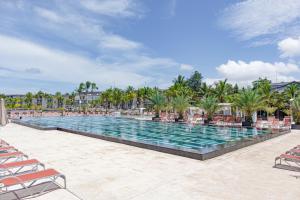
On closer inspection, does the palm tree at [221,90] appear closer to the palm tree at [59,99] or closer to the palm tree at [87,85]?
the palm tree at [87,85]

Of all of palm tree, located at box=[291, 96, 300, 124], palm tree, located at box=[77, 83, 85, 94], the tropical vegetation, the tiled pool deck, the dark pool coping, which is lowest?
the tiled pool deck

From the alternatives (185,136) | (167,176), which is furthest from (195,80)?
(167,176)

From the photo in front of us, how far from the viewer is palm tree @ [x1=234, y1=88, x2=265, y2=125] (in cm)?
1745

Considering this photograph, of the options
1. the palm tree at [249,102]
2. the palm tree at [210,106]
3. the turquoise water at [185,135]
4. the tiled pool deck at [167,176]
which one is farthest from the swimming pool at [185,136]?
the palm tree at [210,106]

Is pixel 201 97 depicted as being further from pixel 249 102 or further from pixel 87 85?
pixel 87 85

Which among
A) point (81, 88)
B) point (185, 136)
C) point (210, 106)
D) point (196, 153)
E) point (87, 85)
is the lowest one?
point (185, 136)

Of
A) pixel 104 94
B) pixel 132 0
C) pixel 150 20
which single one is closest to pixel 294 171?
pixel 132 0

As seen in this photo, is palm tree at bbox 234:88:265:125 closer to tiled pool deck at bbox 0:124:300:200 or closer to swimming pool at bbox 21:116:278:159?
swimming pool at bbox 21:116:278:159

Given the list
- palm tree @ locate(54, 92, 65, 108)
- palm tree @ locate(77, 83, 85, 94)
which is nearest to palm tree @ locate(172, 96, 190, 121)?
palm tree @ locate(77, 83, 85, 94)

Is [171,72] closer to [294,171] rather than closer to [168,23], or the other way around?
[168,23]

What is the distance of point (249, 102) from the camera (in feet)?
57.5

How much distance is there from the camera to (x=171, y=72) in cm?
4575

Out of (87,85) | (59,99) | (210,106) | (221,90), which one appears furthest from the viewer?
(87,85)

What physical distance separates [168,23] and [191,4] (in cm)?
455
